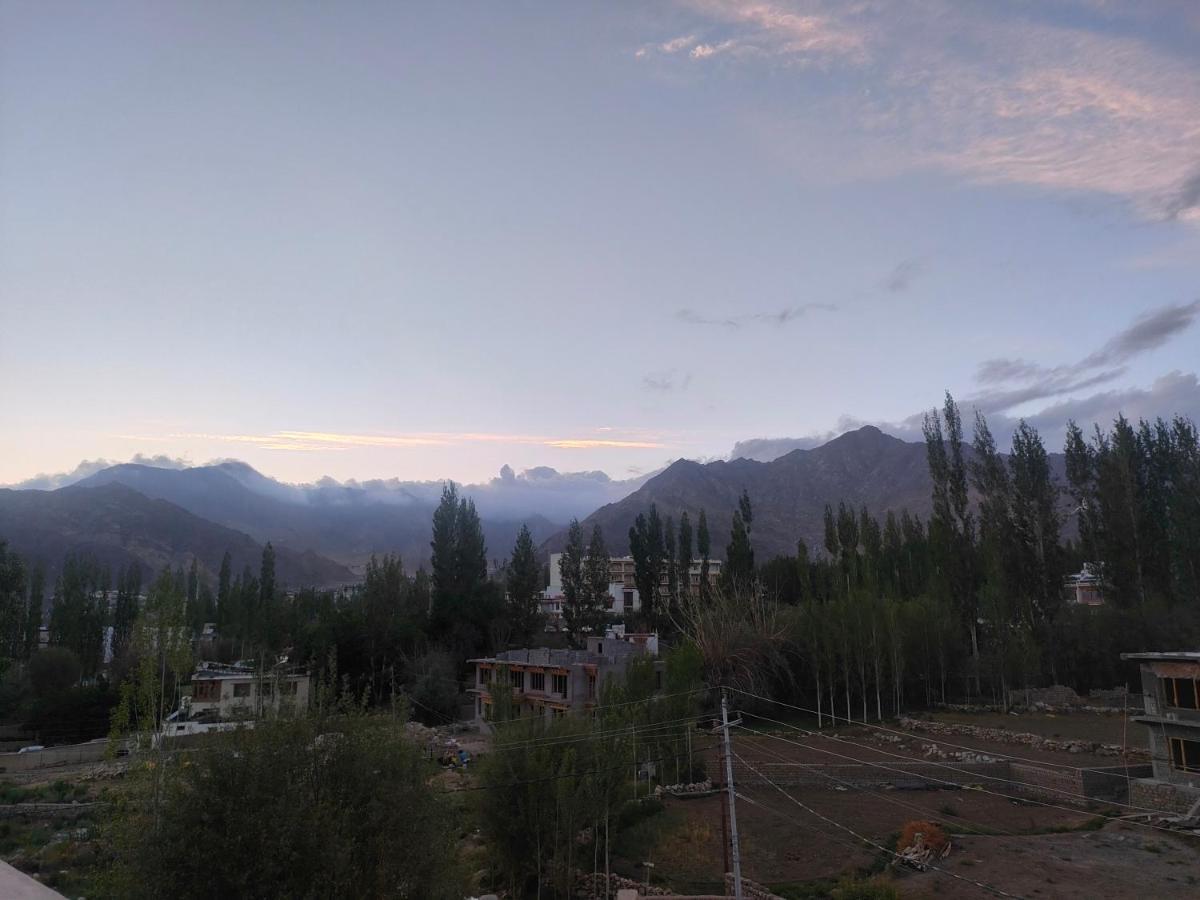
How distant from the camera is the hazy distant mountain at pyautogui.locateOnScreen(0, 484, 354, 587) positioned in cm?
14575

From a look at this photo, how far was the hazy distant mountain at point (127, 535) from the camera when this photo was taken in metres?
146

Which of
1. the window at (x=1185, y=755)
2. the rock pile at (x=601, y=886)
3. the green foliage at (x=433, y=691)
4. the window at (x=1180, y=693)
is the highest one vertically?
the window at (x=1180, y=693)

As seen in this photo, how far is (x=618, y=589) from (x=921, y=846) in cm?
6840

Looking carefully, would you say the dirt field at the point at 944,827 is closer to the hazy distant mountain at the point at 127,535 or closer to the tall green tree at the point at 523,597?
the tall green tree at the point at 523,597

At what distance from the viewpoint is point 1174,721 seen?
69.2 ft

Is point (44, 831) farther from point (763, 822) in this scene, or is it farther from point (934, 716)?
point (934, 716)

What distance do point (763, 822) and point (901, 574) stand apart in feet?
109

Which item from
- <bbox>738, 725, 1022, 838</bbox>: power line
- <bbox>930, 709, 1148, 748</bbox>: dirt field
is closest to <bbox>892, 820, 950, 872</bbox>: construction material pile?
<bbox>738, 725, 1022, 838</bbox>: power line

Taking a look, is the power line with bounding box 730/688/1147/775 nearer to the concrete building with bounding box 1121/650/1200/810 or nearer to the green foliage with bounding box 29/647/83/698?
the concrete building with bounding box 1121/650/1200/810

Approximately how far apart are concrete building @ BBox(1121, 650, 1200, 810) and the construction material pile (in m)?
7.85

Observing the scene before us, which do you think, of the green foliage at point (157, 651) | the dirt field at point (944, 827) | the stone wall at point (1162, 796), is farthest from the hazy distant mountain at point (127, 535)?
the stone wall at point (1162, 796)

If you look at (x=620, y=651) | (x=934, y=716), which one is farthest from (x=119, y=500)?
(x=934, y=716)

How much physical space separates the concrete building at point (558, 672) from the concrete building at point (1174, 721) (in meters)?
16.8

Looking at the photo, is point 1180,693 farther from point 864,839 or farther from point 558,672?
point 558,672
